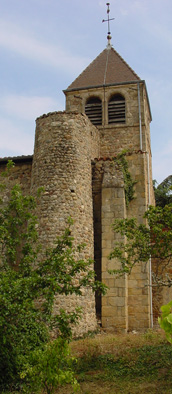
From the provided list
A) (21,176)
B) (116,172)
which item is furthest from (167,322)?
(21,176)

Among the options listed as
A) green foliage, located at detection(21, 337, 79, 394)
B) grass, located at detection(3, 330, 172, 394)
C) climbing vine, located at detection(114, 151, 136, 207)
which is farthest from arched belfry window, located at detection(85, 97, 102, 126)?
green foliage, located at detection(21, 337, 79, 394)

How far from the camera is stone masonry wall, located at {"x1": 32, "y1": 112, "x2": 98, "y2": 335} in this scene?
1149 cm

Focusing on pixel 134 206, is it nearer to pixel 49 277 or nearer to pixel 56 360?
pixel 49 277

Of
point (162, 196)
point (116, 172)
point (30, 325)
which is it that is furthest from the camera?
point (162, 196)

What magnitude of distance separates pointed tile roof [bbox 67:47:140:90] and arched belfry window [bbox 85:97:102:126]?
80cm

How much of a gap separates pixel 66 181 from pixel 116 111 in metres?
7.68

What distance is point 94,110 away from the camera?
18938 mm

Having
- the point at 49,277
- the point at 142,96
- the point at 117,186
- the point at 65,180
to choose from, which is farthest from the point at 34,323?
the point at 142,96

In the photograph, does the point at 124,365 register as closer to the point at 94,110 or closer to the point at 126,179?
the point at 126,179

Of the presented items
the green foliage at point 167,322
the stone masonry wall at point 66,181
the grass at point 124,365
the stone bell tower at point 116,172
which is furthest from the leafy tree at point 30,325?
the stone bell tower at point 116,172

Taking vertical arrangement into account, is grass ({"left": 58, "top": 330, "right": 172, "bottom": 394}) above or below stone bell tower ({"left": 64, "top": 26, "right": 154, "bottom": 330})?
below

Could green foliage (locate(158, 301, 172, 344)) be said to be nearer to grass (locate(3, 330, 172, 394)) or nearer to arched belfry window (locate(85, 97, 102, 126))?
grass (locate(3, 330, 172, 394))

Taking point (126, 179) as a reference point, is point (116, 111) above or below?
above

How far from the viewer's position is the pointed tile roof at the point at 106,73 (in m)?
Answer: 19.4
